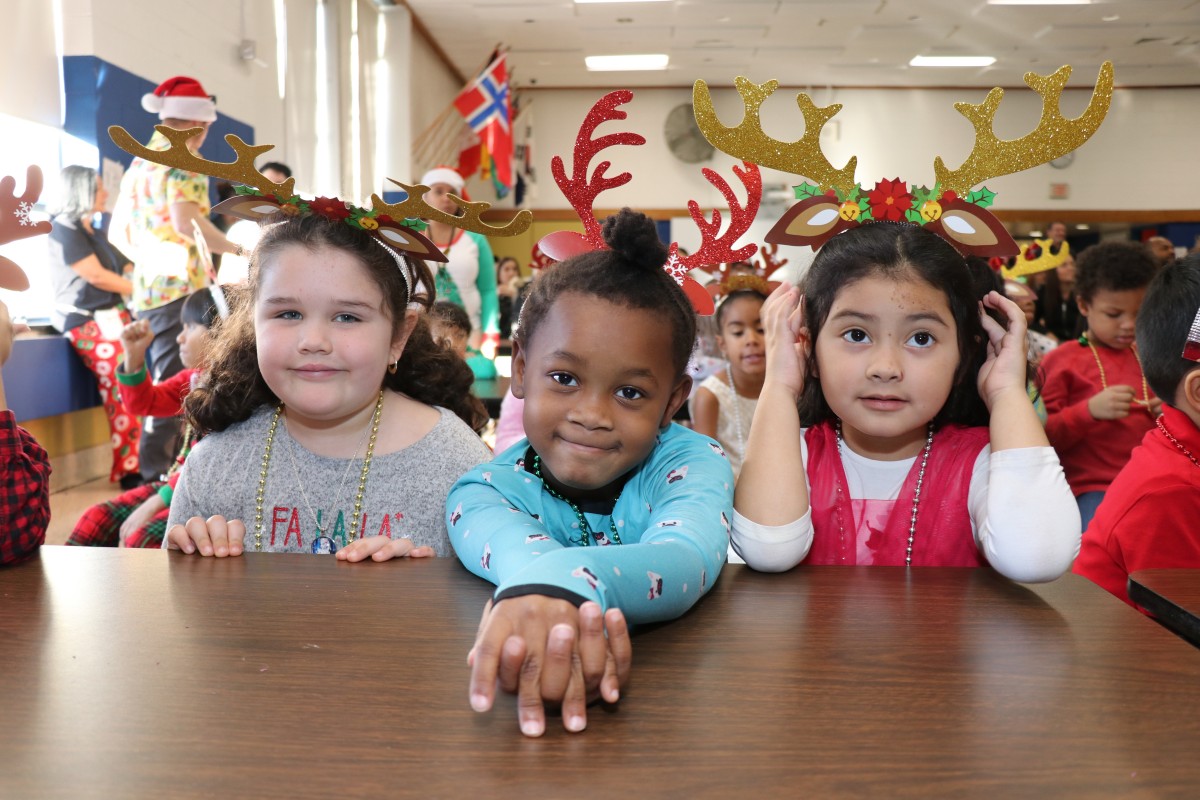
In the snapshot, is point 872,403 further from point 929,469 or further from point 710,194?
point 710,194

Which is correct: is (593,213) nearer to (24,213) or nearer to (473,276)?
(24,213)

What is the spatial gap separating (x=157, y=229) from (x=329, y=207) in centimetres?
331

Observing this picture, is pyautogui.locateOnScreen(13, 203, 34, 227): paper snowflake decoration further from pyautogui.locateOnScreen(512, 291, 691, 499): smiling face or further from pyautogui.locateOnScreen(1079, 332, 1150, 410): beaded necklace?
pyautogui.locateOnScreen(1079, 332, 1150, 410): beaded necklace

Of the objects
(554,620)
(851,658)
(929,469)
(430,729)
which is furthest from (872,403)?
(430,729)

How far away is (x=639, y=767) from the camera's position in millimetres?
558

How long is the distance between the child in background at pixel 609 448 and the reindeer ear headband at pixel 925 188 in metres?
0.25

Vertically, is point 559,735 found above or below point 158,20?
below

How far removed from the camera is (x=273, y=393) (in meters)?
1.51

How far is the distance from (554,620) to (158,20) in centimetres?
540

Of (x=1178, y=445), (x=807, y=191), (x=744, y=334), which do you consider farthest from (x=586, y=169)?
(x=744, y=334)

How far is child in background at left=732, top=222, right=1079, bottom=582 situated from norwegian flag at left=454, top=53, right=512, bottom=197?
8804 millimetres

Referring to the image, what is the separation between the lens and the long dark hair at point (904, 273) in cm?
125

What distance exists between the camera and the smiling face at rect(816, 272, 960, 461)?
121cm

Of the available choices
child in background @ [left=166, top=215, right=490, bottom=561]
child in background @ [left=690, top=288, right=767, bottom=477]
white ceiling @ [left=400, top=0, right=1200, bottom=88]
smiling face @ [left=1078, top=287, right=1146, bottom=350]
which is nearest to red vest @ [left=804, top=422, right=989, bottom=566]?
child in background @ [left=166, top=215, right=490, bottom=561]
